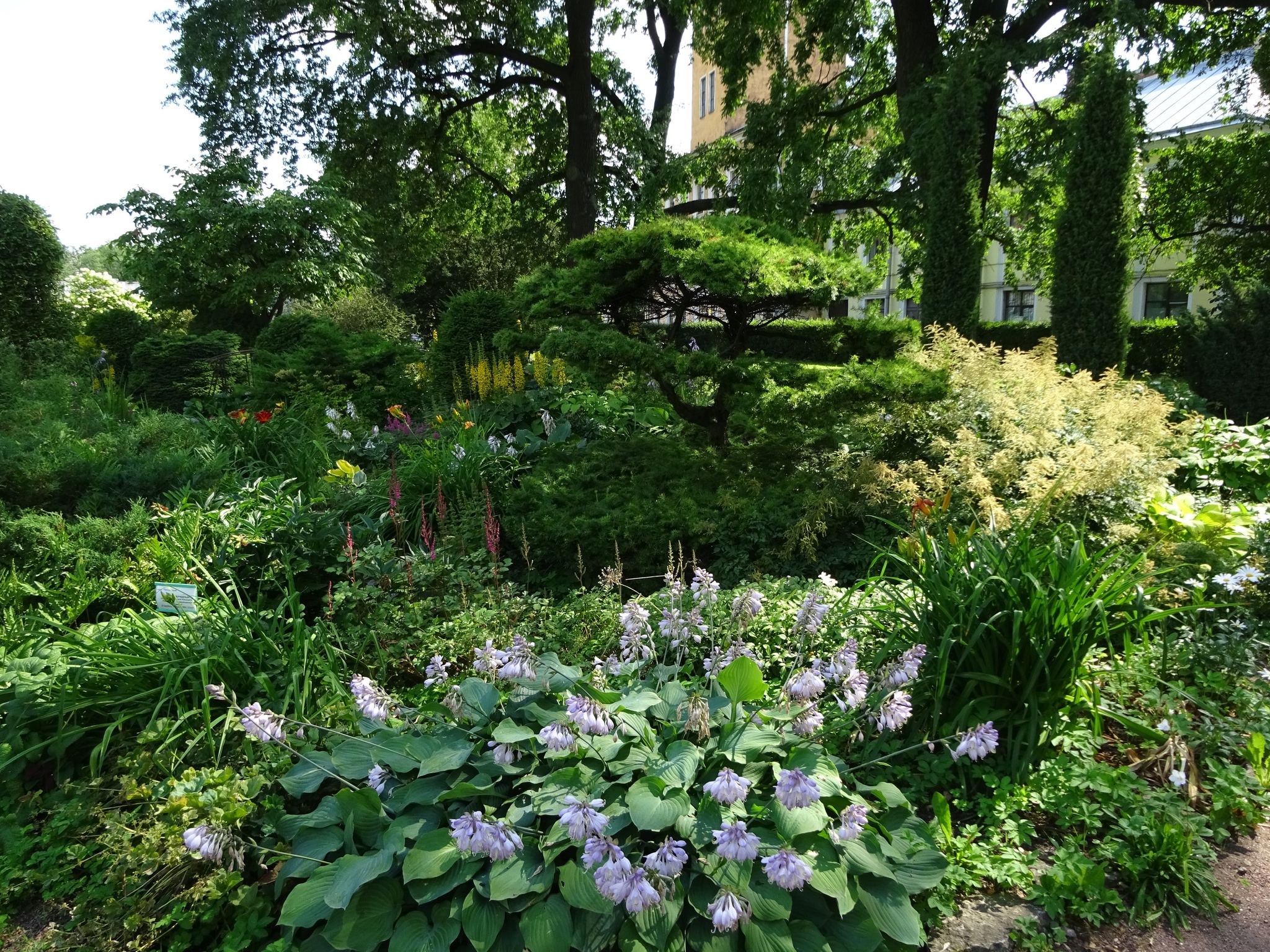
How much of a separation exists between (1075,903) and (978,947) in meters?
0.30

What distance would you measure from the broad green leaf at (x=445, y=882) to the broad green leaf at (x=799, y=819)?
756 mm

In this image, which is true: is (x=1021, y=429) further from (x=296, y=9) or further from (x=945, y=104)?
(x=296, y=9)

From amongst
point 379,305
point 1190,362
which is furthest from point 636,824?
point 379,305

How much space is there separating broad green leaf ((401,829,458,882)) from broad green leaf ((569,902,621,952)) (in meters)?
0.35

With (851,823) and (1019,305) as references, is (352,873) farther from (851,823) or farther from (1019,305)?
(1019,305)

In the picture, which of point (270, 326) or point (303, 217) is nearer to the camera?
point (270, 326)

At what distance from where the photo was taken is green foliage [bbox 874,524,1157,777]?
252 centimetres

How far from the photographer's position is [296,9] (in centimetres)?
1362

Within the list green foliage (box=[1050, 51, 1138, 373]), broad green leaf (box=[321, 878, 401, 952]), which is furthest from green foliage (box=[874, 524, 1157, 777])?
green foliage (box=[1050, 51, 1138, 373])

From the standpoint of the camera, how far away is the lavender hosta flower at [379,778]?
219 cm

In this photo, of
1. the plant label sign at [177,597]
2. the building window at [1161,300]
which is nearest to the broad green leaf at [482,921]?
the plant label sign at [177,597]

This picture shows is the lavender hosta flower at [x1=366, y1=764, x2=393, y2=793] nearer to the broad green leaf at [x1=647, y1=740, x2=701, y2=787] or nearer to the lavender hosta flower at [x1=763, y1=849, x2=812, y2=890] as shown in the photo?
the broad green leaf at [x1=647, y1=740, x2=701, y2=787]

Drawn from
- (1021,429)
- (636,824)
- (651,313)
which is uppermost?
(651,313)

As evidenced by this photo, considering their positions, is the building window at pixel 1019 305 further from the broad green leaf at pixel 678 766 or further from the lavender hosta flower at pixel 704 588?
the broad green leaf at pixel 678 766
